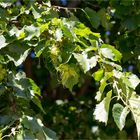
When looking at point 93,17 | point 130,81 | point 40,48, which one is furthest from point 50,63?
point 93,17

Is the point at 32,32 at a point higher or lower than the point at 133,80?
higher

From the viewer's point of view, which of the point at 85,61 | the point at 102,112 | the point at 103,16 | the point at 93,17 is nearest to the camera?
the point at 102,112

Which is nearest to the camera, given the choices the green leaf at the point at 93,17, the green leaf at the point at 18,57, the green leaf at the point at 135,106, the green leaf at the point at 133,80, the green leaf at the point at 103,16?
the green leaf at the point at 135,106

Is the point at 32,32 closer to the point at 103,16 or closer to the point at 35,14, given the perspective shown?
the point at 35,14

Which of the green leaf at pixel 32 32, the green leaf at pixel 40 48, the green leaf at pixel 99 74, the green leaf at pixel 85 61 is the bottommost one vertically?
the green leaf at pixel 99 74

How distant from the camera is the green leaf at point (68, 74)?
156cm

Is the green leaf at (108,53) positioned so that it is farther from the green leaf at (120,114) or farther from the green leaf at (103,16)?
the green leaf at (103,16)

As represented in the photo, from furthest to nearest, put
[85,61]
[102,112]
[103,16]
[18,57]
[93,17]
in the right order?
[103,16] < [93,17] < [18,57] < [85,61] < [102,112]

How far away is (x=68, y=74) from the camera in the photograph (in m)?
1.58

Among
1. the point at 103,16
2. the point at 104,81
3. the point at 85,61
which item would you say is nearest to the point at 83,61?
the point at 85,61

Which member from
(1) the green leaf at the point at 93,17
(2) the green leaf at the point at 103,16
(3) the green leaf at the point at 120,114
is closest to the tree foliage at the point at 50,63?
(3) the green leaf at the point at 120,114

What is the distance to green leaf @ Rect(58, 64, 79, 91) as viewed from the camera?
5.13ft

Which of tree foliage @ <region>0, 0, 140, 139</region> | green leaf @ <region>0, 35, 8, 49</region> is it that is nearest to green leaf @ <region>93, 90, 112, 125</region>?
tree foliage @ <region>0, 0, 140, 139</region>

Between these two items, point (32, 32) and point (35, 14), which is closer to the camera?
point (32, 32)
